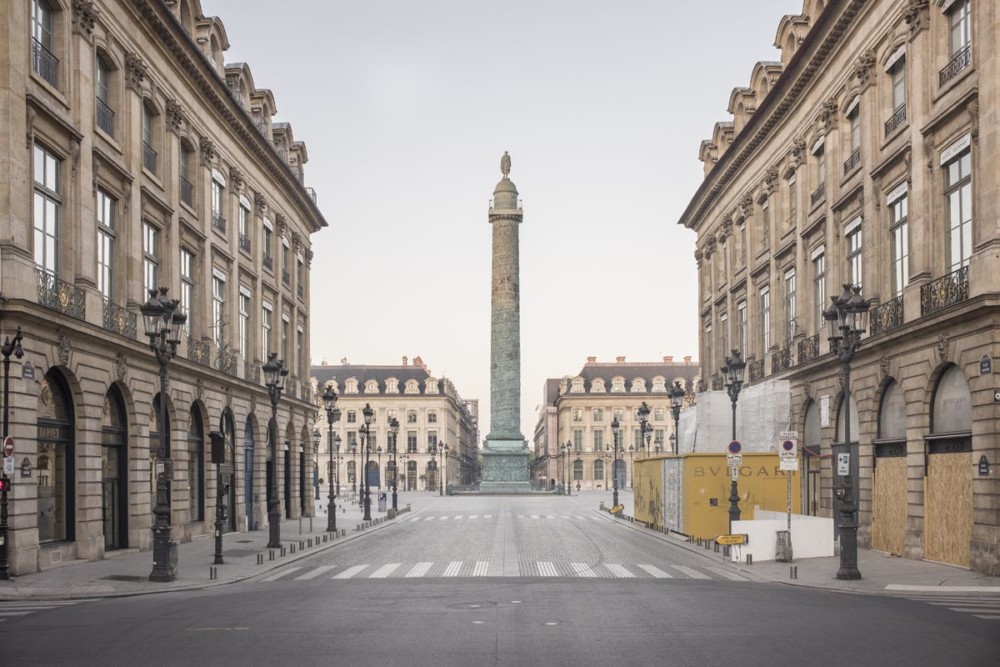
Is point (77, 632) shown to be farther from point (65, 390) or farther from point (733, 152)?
point (733, 152)

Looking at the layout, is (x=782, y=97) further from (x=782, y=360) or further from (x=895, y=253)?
(x=895, y=253)

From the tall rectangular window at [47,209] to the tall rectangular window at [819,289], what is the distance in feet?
82.7

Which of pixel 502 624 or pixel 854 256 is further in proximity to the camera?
pixel 854 256

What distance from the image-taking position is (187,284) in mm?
43031

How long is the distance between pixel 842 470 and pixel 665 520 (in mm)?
18320

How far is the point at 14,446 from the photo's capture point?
26875mm

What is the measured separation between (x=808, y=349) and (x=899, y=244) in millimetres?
9650

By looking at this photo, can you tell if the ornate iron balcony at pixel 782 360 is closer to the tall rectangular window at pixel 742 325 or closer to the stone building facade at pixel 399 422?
the tall rectangular window at pixel 742 325

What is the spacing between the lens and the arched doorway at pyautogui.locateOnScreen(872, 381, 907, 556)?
33.1 m

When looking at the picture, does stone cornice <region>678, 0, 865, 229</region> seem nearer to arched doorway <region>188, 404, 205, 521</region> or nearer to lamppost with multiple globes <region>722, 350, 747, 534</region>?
lamppost with multiple globes <region>722, 350, 747, 534</region>

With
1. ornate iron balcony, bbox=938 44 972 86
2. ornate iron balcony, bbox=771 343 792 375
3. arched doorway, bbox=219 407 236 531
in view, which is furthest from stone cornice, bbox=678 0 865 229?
arched doorway, bbox=219 407 236 531

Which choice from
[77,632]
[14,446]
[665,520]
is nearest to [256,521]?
[665,520]

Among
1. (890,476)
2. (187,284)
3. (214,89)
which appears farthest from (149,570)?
(214,89)

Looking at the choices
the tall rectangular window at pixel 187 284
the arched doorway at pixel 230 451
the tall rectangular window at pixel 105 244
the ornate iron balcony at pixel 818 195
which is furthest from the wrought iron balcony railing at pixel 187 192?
the ornate iron balcony at pixel 818 195
